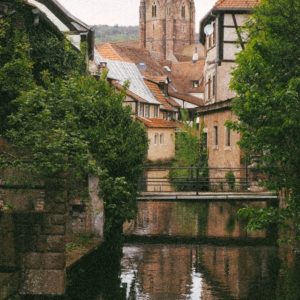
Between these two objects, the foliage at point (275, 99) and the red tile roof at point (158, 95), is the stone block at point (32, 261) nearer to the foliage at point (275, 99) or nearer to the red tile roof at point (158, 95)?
the foliage at point (275, 99)

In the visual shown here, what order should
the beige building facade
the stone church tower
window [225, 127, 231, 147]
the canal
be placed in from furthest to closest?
the stone church tower → window [225, 127, 231, 147] → the beige building facade → the canal

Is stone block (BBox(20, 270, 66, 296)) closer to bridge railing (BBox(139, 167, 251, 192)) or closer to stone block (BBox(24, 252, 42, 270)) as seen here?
stone block (BBox(24, 252, 42, 270))

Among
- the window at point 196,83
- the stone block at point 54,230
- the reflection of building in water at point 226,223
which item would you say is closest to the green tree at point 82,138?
the stone block at point 54,230

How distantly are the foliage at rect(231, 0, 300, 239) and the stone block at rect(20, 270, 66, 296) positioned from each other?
19.3 feet

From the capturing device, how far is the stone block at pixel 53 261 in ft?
41.3

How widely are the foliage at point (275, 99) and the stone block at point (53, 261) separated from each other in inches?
230

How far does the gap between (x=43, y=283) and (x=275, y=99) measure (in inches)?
269

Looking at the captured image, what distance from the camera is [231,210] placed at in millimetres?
35438

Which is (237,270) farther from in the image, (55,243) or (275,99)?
(55,243)

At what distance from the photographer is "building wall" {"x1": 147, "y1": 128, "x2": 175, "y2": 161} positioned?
63.1 m

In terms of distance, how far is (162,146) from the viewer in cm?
6462

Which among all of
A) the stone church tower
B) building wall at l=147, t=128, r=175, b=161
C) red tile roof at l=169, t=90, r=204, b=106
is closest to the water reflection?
building wall at l=147, t=128, r=175, b=161

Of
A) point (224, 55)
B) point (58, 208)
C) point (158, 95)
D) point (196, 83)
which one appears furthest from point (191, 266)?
point (196, 83)

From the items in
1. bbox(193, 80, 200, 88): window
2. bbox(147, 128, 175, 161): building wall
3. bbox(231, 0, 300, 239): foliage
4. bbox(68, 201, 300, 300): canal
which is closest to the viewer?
bbox(231, 0, 300, 239): foliage
